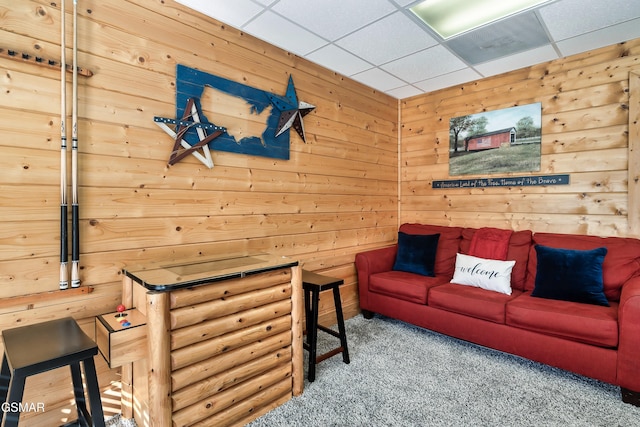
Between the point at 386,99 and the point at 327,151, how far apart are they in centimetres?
132

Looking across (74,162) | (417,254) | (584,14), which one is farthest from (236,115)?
(584,14)

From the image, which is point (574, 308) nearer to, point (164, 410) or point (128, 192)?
point (164, 410)

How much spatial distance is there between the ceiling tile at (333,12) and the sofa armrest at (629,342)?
247 centimetres

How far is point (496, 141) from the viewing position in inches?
138

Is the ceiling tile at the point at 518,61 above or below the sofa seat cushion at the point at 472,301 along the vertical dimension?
above

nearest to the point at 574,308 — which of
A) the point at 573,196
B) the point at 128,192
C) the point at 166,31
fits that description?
the point at 573,196

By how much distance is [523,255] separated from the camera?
3078 millimetres

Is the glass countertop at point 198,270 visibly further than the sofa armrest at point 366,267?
No

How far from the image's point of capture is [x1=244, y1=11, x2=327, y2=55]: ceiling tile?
2.44 metres

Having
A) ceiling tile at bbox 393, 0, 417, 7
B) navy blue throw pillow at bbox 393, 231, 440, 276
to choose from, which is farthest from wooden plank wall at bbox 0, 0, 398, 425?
ceiling tile at bbox 393, 0, 417, 7

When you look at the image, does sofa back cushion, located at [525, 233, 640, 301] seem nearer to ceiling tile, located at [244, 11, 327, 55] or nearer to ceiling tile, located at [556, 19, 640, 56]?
ceiling tile, located at [556, 19, 640, 56]

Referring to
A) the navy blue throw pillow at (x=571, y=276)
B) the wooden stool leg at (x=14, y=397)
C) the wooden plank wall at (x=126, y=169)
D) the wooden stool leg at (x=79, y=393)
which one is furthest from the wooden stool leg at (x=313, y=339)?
the navy blue throw pillow at (x=571, y=276)

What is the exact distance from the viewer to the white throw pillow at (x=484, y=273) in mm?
2893

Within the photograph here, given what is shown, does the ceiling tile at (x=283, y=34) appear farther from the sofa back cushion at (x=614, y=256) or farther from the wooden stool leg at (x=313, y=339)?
the sofa back cushion at (x=614, y=256)
